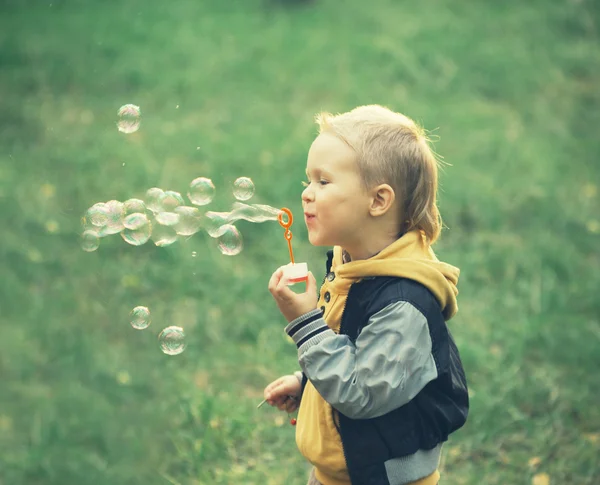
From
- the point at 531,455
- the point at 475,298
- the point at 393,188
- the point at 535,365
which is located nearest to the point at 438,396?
the point at 393,188

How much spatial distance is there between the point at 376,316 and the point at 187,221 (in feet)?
3.16

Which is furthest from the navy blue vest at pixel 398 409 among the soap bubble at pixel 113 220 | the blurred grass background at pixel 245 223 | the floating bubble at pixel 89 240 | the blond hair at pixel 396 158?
the blurred grass background at pixel 245 223

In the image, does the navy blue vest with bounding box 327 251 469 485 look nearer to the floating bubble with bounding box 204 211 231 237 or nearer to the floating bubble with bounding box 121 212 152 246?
the floating bubble with bounding box 204 211 231 237

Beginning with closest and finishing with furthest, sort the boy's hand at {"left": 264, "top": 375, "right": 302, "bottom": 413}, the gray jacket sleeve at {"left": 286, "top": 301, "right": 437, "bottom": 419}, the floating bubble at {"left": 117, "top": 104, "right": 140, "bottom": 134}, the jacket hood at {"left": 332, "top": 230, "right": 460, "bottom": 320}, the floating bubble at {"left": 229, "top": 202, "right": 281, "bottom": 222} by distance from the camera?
the gray jacket sleeve at {"left": 286, "top": 301, "right": 437, "bottom": 419}, the jacket hood at {"left": 332, "top": 230, "right": 460, "bottom": 320}, the boy's hand at {"left": 264, "top": 375, "right": 302, "bottom": 413}, the floating bubble at {"left": 229, "top": 202, "right": 281, "bottom": 222}, the floating bubble at {"left": 117, "top": 104, "right": 140, "bottom": 134}

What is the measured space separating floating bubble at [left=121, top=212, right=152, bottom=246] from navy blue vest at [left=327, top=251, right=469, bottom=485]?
97 cm

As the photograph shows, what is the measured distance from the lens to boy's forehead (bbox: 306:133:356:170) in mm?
2223

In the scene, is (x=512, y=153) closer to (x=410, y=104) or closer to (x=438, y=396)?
(x=410, y=104)

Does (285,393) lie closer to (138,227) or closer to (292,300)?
(292,300)

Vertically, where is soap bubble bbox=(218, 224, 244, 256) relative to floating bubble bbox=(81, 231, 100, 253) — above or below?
above

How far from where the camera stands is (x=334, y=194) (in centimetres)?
221

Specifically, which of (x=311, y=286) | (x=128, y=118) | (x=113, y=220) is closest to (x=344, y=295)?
(x=311, y=286)

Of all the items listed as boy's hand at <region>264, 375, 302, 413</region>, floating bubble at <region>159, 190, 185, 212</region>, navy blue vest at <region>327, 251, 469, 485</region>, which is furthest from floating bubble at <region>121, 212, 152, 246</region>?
navy blue vest at <region>327, 251, 469, 485</region>

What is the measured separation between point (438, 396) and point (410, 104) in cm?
528

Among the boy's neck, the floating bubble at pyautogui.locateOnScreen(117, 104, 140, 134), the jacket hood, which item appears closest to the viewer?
the jacket hood
